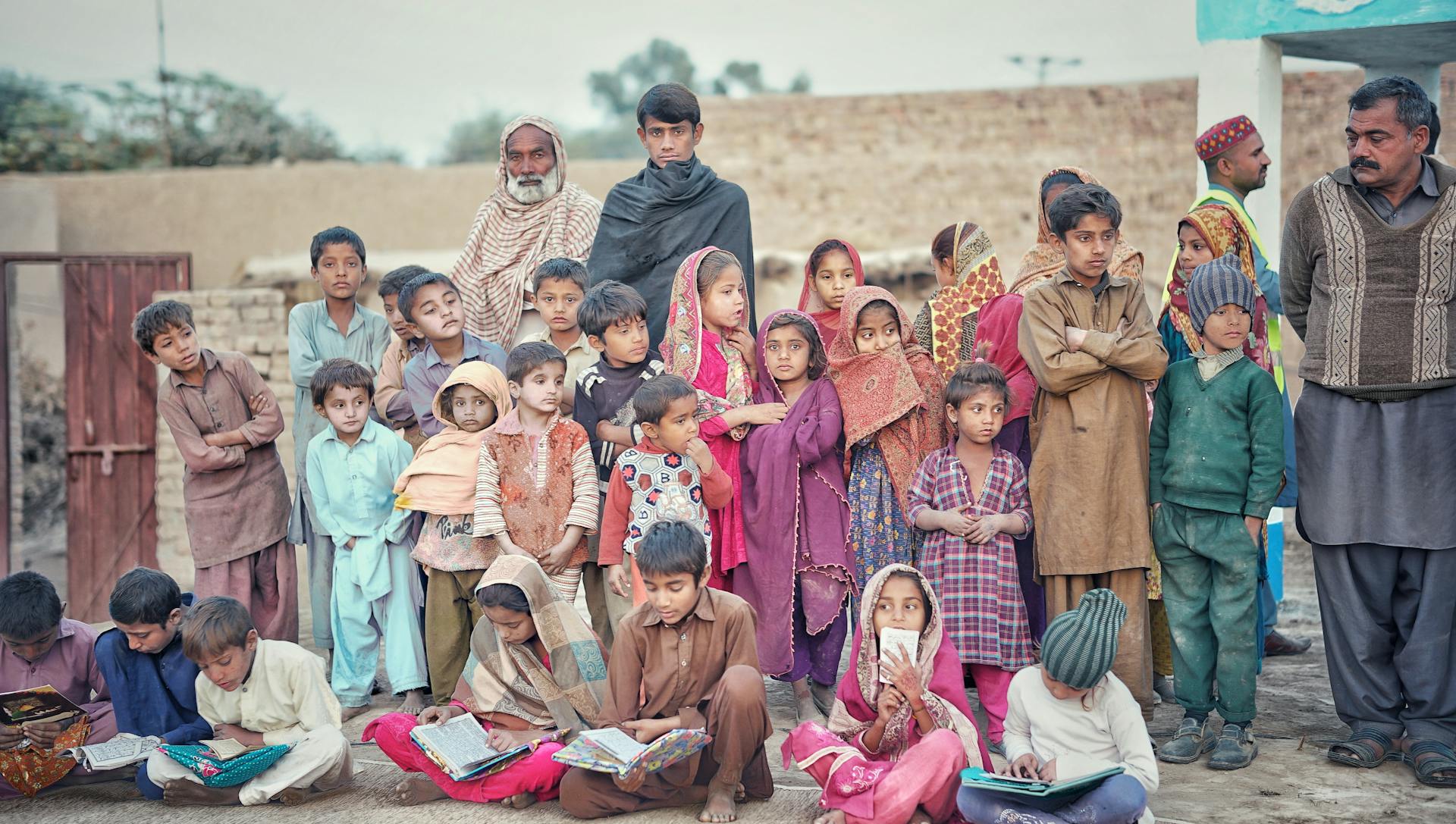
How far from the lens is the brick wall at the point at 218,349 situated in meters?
9.30

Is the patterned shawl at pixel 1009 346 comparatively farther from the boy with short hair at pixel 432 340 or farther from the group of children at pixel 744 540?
the boy with short hair at pixel 432 340

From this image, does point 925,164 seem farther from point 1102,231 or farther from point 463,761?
point 463,761

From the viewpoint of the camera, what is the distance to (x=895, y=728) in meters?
3.78

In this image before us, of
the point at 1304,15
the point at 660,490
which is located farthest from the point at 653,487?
the point at 1304,15

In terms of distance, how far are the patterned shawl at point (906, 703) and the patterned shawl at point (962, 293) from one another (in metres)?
1.44

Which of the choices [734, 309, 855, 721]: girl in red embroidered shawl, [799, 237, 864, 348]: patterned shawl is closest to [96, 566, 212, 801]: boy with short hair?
[734, 309, 855, 721]: girl in red embroidered shawl

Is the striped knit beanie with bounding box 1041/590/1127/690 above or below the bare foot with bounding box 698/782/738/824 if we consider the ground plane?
above

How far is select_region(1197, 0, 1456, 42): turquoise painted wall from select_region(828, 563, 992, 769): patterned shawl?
3.93 metres

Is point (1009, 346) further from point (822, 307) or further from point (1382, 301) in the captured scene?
point (1382, 301)

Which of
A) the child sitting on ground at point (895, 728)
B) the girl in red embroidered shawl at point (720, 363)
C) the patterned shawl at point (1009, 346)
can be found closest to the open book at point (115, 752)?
the girl in red embroidered shawl at point (720, 363)

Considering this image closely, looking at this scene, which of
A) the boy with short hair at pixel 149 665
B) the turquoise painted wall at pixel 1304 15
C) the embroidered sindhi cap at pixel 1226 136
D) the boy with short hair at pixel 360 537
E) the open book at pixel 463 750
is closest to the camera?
the open book at pixel 463 750

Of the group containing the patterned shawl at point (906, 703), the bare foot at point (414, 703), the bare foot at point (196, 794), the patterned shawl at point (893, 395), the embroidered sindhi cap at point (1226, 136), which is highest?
the embroidered sindhi cap at point (1226, 136)

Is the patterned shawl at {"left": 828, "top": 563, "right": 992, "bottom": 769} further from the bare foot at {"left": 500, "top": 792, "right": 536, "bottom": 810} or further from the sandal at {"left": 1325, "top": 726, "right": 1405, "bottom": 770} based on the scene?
the sandal at {"left": 1325, "top": 726, "right": 1405, "bottom": 770}

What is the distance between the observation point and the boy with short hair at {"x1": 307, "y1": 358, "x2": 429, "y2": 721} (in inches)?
199
